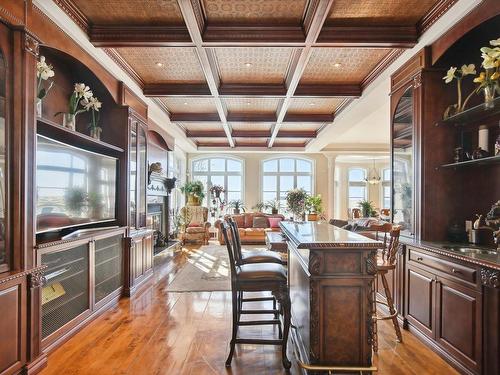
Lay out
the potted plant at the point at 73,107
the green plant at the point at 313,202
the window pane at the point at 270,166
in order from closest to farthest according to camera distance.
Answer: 1. the potted plant at the point at 73,107
2. the green plant at the point at 313,202
3. the window pane at the point at 270,166

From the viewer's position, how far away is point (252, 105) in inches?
220

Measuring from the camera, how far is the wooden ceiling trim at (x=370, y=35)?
116 inches

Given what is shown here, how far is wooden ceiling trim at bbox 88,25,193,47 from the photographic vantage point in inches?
117

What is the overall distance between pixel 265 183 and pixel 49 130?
8.20m

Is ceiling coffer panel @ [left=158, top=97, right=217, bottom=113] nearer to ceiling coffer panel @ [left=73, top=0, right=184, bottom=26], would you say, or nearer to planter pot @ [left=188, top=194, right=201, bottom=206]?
ceiling coffer panel @ [left=73, top=0, right=184, bottom=26]

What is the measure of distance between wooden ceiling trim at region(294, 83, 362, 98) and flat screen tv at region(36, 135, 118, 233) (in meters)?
2.82

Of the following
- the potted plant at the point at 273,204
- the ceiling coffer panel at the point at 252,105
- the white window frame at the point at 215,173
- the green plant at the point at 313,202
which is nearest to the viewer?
the ceiling coffer panel at the point at 252,105

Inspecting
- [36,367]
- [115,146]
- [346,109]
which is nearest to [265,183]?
[346,109]

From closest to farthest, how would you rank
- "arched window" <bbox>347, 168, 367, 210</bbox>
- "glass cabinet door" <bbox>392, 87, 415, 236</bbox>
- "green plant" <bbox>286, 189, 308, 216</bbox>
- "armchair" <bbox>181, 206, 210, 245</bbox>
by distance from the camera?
"glass cabinet door" <bbox>392, 87, 415, 236</bbox> < "green plant" <bbox>286, 189, 308, 216</bbox> < "armchair" <bbox>181, 206, 210, 245</bbox> < "arched window" <bbox>347, 168, 367, 210</bbox>

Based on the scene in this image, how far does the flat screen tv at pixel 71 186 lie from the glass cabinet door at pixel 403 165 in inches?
136

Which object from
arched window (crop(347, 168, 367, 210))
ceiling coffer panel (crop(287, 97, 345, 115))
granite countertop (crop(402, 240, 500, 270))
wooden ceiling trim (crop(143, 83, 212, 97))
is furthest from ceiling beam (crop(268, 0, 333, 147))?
arched window (crop(347, 168, 367, 210))

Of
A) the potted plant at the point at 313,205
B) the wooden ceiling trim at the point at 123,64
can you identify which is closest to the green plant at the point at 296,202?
the potted plant at the point at 313,205

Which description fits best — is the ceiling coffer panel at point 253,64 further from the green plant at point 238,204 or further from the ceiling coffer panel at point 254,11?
the green plant at point 238,204

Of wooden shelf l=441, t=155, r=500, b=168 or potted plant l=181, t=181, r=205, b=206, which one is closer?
wooden shelf l=441, t=155, r=500, b=168
